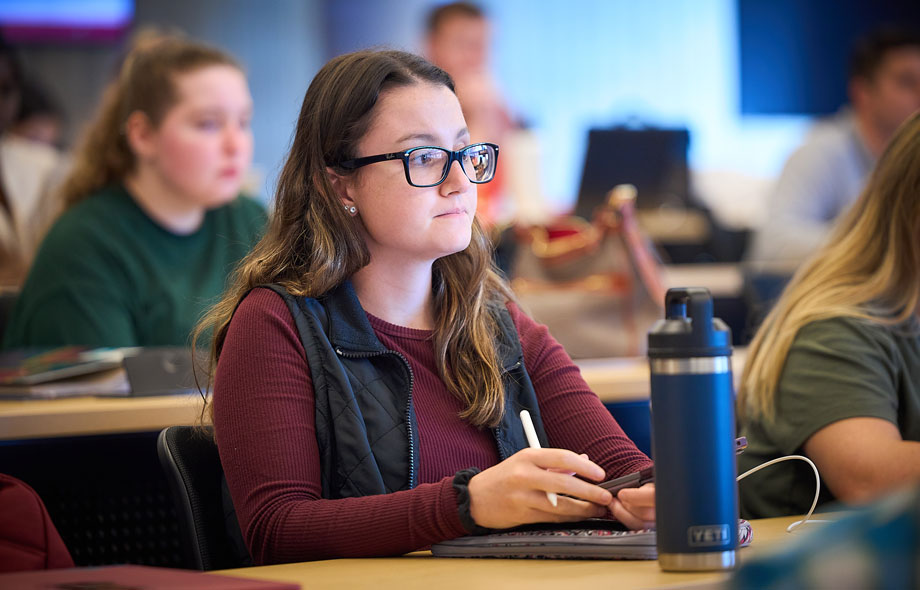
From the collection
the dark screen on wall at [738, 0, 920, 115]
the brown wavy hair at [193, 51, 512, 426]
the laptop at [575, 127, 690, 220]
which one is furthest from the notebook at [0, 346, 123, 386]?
the dark screen on wall at [738, 0, 920, 115]

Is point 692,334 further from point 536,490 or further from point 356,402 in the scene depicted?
point 356,402

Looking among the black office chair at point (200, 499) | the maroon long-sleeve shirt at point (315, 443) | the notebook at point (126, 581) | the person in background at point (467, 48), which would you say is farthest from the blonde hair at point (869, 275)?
the person in background at point (467, 48)

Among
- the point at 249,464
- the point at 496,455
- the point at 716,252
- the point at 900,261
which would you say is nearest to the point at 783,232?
the point at 716,252

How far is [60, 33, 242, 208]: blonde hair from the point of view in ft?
8.97

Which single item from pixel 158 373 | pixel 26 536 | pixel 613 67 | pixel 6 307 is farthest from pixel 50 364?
pixel 613 67

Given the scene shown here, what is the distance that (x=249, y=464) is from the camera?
123 cm

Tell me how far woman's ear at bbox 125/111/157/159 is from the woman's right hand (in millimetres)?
1882

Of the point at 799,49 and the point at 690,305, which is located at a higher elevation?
the point at 799,49

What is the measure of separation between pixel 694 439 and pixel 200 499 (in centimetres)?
62

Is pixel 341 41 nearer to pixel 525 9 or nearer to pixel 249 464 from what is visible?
pixel 525 9

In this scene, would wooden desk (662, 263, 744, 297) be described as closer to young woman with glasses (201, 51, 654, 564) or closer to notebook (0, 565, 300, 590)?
young woman with glasses (201, 51, 654, 564)

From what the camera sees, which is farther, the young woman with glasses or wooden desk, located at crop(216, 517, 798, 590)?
the young woman with glasses

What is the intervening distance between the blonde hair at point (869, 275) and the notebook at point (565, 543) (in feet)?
1.75

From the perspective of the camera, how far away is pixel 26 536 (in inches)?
42.8
